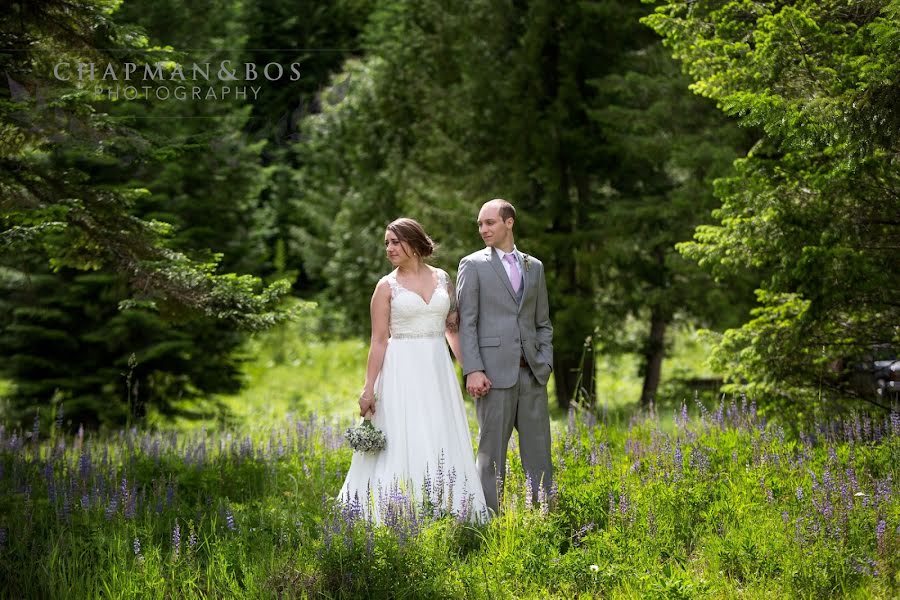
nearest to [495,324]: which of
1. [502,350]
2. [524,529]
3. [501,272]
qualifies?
[502,350]

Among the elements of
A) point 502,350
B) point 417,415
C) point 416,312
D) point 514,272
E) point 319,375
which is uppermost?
point 514,272

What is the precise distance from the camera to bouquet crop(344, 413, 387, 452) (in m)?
5.82

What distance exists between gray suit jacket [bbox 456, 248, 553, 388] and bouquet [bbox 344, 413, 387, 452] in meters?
0.73

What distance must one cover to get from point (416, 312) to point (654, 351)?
7.91 meters

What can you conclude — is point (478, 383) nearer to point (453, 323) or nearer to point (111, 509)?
point (453, 323)

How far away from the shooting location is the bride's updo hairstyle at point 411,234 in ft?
19.3

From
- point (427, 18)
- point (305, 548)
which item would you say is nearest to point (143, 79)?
point (305, 548)

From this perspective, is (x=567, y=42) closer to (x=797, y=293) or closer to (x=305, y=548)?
(x=797, y=293)

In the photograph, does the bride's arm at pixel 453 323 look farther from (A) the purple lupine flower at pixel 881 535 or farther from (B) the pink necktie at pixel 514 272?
(A) the purple lupine flower at pixel 881 535

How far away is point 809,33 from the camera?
20.3ft

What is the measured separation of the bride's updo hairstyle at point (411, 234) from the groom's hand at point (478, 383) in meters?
0.91

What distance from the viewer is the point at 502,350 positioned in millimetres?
5820

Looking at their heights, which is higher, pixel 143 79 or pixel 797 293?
pixel 143 79

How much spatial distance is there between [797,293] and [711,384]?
680cm
